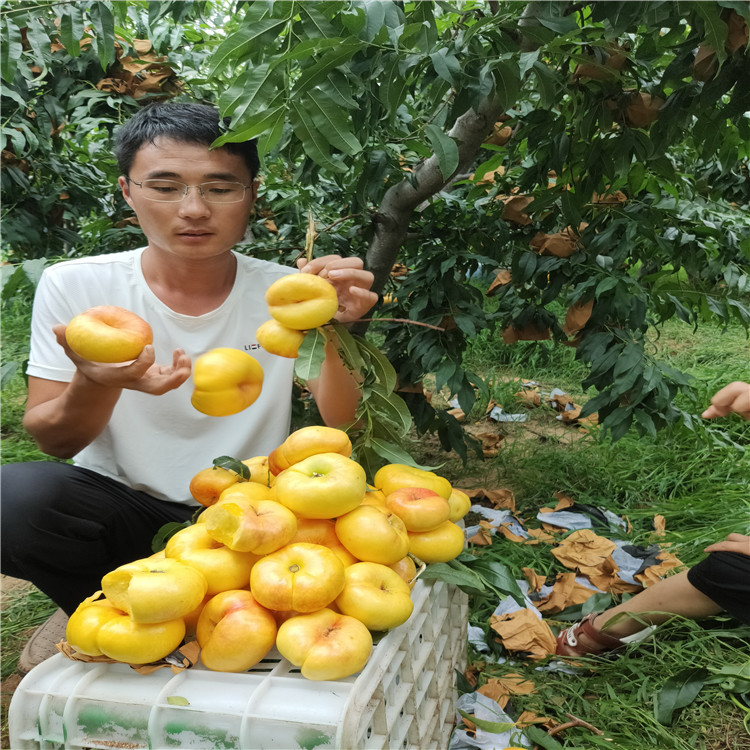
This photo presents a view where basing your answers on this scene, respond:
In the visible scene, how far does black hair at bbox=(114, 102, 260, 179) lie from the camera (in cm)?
166

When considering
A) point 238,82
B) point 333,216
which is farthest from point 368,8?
point 333,216

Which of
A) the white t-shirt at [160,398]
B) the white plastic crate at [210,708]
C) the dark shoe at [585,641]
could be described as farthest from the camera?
the dark shoe at [585,641]

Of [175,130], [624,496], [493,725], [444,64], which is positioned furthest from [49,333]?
[624,496]

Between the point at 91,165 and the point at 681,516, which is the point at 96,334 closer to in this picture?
the point at 91,165

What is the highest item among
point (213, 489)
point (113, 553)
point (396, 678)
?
point (213, 489)

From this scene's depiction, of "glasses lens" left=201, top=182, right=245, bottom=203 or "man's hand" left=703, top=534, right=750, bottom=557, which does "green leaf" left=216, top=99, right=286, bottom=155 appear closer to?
"glasses lens" left=201, top=182, right=245, bottom=203

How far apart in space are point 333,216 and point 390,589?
6.74 feet

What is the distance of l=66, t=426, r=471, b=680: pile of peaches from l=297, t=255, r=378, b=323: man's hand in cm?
31

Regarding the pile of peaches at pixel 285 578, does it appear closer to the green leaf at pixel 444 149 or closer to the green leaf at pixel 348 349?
the green leaf at pixel 348 349

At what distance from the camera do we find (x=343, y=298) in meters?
1.48

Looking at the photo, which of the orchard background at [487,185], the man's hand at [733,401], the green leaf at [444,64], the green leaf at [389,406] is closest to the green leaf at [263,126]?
the orchard background at [487,185]

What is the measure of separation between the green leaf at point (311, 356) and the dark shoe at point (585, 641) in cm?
120

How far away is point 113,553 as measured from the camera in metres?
1.75

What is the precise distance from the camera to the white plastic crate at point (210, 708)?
922 millimetres
